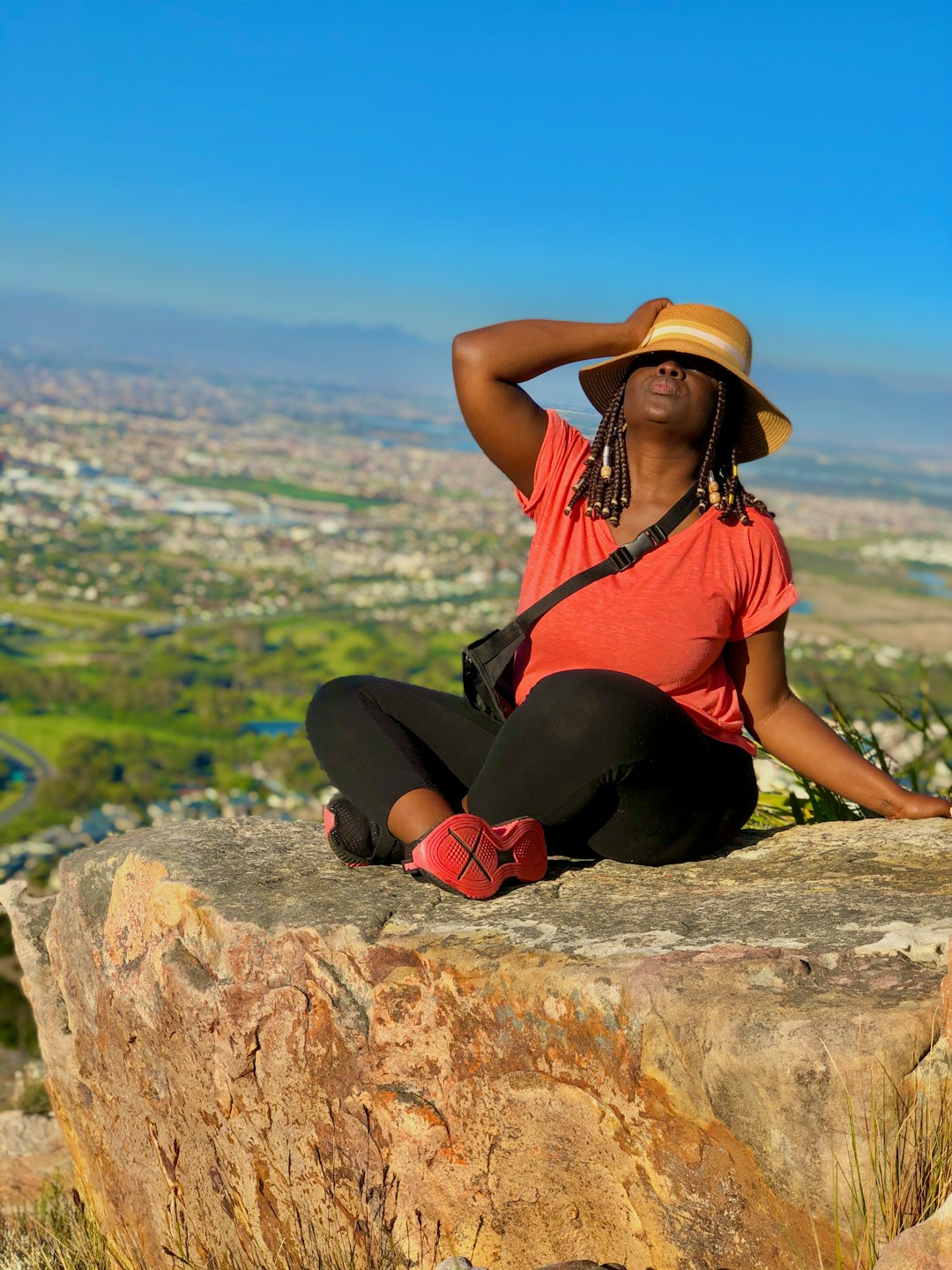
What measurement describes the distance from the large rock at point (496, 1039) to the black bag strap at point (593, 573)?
0.73 m

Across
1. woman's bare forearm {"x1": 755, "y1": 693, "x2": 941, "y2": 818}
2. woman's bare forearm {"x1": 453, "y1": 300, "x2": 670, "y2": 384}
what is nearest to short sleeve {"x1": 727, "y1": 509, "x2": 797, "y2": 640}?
woman's bare forearm {"x1": 755, "y1": 693, "x2": 941, "y2": 818}

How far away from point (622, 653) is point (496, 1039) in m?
1.26

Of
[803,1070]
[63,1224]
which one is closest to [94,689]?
[63,1224]

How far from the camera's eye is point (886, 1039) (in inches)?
88.3

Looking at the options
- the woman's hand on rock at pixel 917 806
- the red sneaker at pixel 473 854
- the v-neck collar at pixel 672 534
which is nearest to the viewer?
the red sneaker at pixel 473 854

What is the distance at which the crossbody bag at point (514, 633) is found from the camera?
346cm

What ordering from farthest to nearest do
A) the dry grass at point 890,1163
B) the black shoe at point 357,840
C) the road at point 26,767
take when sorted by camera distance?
the road at point 26,767 → the black shoe at point 357,840 → the dry grass at point 890,1163

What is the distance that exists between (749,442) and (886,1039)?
2.06 meters

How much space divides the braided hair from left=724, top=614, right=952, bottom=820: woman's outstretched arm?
0.42 metres

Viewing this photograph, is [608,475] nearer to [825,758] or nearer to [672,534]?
[672,534]

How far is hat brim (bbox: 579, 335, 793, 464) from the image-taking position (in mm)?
3518

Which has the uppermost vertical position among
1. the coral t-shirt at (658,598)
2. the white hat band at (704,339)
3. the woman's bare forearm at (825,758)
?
the white hat band at (704,339)

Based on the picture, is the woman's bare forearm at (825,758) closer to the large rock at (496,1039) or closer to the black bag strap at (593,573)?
the large rock at (496,1039)

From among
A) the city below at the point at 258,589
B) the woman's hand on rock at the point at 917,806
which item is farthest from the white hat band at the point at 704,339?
the city below at the point at 258,589
